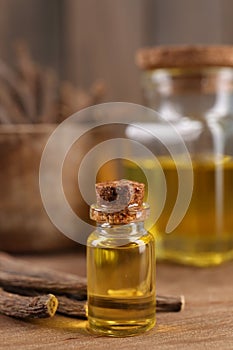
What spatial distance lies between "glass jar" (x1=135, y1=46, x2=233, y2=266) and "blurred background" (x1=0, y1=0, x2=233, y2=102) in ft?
0.98

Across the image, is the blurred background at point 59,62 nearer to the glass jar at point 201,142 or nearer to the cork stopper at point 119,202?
the glass jar at point 201,142

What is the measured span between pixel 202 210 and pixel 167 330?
1.11ft

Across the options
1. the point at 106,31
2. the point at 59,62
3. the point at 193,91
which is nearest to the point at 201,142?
the point at 193,91

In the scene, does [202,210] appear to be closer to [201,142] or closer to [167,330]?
[201,142]

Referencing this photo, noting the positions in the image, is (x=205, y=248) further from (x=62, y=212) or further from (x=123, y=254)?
(x=123, y=254)

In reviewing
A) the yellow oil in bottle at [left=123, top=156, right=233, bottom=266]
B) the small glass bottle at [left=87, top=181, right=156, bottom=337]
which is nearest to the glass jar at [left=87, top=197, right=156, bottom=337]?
the small glass bottle at [left=87, top=181, right=156, bottom=337]

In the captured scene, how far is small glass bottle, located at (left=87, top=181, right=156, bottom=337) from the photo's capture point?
2.32ft

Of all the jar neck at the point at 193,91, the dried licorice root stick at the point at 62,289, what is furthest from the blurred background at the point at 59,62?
the dried licorice root stick at the point at 62,289

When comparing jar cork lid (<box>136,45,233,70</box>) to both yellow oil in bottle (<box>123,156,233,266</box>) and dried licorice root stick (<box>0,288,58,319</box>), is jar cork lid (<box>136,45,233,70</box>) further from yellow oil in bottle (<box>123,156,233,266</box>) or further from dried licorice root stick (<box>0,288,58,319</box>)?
dried licorice root stick (<box>0,288,58,319</box>)

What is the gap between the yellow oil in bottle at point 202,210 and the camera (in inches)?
40.6

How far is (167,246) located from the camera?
3.50 feet

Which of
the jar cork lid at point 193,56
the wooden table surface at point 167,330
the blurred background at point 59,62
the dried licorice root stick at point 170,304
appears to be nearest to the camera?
the wooden table surface at point 167,330

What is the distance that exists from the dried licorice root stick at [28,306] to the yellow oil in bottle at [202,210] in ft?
1.16

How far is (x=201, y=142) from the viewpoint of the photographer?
1.03 metres
